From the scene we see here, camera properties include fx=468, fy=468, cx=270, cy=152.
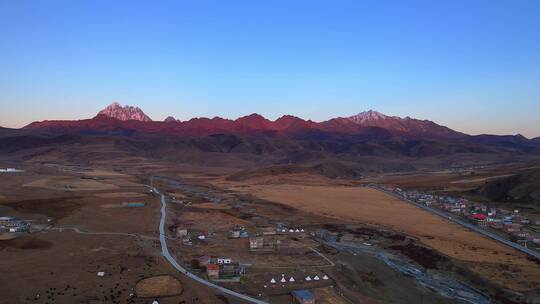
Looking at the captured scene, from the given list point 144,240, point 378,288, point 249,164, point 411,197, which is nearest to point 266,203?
point 411,197

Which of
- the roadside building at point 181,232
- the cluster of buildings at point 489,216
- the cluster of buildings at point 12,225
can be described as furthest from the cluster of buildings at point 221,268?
the cluster of buildings at point 489,216

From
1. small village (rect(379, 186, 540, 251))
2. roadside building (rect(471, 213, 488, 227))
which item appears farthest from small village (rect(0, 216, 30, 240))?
roadside building (rect(471, 213, 488, 227))

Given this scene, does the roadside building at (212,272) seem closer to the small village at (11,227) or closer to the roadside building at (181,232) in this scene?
the roadside building at (181,232)

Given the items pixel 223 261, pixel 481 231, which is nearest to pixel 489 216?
pixel 481 231

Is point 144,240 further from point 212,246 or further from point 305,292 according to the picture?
point 305,292

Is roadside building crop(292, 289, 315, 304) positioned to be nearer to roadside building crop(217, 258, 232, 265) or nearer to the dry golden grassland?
the dry golden grassland

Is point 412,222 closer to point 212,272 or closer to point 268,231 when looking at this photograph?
point 268,231
